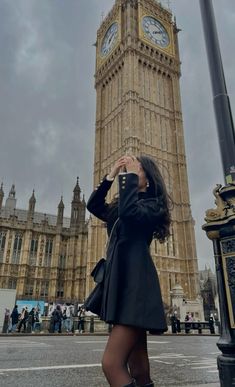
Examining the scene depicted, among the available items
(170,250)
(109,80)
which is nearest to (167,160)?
(170,250)

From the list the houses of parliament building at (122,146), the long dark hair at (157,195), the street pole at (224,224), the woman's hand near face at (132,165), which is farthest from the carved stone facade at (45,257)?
the woman's hand near face at (132,165)

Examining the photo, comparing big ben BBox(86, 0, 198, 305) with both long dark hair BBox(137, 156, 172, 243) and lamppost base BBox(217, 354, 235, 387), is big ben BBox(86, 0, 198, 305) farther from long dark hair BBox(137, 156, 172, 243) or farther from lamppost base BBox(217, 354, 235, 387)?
long dark hair BBox(137, 156, 172, 243)

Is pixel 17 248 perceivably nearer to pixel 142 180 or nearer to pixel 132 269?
pixel 142 180

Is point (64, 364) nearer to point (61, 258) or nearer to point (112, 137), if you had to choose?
point (112, 137)

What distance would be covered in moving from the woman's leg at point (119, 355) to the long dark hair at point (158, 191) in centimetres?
68

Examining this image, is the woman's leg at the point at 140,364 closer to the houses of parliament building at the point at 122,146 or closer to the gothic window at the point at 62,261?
the houses of parliament building at the point at 122,146

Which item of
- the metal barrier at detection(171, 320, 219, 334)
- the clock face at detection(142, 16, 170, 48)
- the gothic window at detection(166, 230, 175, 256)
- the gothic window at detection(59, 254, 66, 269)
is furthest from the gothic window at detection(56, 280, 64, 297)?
the clock face at detection(142, 16, 170, 48)

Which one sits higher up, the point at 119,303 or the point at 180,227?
the point at 180,227

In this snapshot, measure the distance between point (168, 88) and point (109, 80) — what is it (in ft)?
26.8

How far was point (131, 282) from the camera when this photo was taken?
1714mm

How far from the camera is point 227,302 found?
2607 mm

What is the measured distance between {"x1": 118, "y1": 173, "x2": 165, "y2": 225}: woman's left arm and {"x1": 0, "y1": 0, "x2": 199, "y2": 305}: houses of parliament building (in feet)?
109

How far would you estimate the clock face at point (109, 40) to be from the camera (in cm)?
4422

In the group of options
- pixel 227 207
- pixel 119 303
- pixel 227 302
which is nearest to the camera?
pixel 119 303
